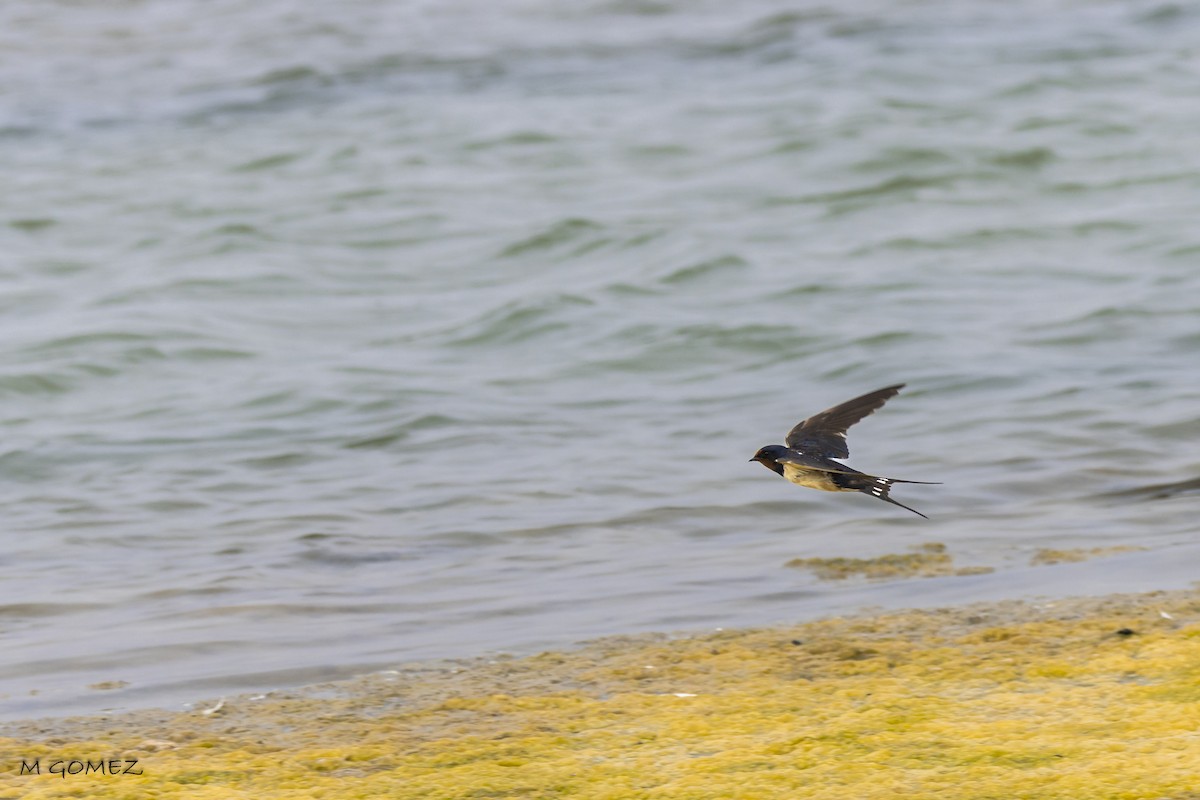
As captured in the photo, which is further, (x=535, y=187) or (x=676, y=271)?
(x=535, y=187)

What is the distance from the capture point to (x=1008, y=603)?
185 inches

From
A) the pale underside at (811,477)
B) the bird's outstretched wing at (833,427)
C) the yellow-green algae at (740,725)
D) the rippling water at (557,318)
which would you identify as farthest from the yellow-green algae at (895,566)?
the pale underside at (811,477)

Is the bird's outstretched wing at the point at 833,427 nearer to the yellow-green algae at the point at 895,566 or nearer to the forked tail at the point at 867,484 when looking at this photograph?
the forked tail at the point at 867,484

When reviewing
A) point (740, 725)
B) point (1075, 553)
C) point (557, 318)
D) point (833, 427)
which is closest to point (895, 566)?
point (1075, 553)

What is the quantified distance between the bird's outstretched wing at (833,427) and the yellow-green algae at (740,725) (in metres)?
0.50

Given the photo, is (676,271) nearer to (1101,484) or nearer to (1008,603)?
(1101,484)

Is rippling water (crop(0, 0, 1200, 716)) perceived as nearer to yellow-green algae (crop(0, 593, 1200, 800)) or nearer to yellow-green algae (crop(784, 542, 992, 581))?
yellow-green algae (crop(784, 542, 992, 581))

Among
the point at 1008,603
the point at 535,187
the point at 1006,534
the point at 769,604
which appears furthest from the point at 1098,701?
the point at 535,187

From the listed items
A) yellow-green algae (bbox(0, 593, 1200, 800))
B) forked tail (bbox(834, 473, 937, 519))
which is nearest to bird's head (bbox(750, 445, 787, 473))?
forked tail (bbox(834, 473, 937, 519))

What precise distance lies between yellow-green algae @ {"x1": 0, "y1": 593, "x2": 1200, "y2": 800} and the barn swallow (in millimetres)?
444

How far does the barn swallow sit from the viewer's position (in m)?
3.98

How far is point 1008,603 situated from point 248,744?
6.94 feet

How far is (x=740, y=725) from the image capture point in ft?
11.9

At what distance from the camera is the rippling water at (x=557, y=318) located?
545cm
